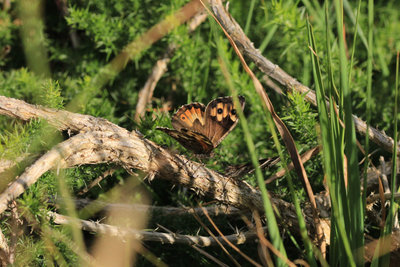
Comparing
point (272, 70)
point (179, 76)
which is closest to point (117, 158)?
point (272, 70)

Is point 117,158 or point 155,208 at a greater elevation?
point 117,158

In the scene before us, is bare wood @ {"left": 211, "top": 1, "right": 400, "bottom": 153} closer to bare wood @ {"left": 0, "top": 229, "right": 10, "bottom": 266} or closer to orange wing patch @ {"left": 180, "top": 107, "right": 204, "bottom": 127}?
orange wing patch @ {"left": 180, "top": 107, "right": 204, "bottom": 127}

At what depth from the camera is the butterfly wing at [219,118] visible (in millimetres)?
2143

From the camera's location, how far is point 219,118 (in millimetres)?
2188

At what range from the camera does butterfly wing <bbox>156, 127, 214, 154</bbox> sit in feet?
6.14

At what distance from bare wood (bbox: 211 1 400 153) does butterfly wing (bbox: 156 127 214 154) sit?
54 centimetres

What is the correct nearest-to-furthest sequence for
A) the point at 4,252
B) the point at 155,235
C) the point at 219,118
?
1. the point at 4,252
2. the point at 155,235
3. the point at 219,118

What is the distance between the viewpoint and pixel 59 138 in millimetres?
1856

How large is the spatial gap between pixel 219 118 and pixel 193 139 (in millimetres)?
292

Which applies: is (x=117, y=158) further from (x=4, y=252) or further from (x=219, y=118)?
(x=219, y=118)

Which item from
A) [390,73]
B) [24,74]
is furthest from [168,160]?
[390,73]

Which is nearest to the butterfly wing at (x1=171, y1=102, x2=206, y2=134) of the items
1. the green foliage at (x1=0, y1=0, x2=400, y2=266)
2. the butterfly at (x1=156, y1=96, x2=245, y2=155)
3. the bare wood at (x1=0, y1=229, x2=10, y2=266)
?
the butterfly at (x1=156, y1=96, x2=245, y2=155)

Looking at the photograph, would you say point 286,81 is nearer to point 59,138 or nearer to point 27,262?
point 59,138

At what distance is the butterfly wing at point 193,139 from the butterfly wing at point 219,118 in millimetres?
114
